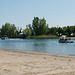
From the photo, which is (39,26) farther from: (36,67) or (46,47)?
(36,67)

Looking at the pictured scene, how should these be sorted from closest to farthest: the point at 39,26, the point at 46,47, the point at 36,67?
the point at 36,67 < the point at 46,47 < the point at 39,26

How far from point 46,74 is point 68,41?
3352 inches

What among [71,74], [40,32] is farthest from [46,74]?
[40,32]

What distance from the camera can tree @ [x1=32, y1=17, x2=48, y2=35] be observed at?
182 m

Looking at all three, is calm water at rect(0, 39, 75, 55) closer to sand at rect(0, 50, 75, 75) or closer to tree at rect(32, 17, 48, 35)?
sand at rect(0, 50, 75, 75)

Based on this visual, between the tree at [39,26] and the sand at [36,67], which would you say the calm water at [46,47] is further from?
the tree at [39,26]

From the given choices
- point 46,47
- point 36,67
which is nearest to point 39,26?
point 46,47

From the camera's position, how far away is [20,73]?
11805 mm

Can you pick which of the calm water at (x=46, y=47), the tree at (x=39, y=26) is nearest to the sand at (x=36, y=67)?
the calm water at (x=46, y=47)

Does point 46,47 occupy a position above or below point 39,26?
below

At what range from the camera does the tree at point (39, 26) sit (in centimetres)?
18225

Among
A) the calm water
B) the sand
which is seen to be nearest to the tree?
the calm water

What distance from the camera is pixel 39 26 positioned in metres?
182

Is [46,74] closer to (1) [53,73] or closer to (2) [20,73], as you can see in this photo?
(1) [53,73]
